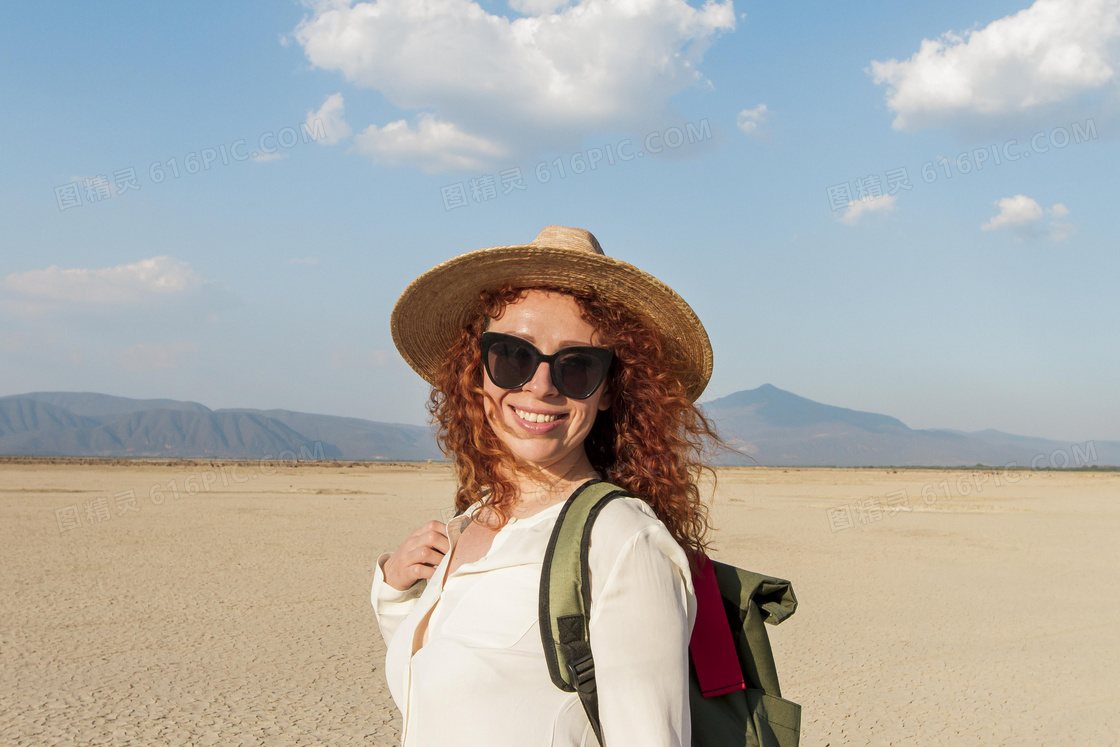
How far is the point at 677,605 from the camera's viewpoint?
4.05ft

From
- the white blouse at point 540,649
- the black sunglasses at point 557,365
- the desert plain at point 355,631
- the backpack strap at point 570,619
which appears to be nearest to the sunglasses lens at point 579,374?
the black sunglasses at point 557,365

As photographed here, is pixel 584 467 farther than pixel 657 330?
No

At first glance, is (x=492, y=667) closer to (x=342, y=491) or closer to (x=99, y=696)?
(x=99, y=696)

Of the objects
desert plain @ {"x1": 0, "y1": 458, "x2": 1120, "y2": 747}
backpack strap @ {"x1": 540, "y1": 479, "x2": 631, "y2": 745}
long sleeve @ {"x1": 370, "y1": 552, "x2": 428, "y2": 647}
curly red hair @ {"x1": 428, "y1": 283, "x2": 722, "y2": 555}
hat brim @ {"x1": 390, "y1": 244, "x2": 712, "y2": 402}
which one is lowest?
desert plain @ {"x1": 0, "y1": 458, "x2": 1120, "y2": 747}

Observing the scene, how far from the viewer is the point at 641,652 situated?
1.19 metres

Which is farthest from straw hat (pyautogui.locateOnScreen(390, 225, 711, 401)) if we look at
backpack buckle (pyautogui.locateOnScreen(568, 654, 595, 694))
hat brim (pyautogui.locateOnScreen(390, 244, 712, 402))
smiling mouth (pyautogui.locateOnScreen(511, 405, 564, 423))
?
backpack buckle (pyautogui.locateOnScreen(568, 654, 595, 694))

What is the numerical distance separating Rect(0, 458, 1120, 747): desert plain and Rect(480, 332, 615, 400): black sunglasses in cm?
458

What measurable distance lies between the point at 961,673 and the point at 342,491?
23.7m

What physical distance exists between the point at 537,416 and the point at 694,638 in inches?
21.7

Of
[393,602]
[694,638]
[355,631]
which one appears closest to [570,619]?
[694,638]

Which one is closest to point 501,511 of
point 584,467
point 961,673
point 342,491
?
point 584,467

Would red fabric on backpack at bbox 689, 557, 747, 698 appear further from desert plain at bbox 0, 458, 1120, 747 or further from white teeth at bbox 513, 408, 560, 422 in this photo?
desert plain at bbox 0, 458, 1120, 747

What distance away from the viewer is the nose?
5.34 ft

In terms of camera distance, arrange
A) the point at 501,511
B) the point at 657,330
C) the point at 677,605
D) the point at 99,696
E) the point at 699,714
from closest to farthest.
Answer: the point at 677,605 → the point at 699,714 → the point at 501,511 → the point at 657,330 → the point at 99,696
